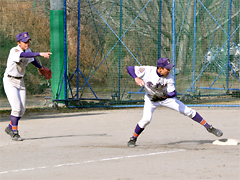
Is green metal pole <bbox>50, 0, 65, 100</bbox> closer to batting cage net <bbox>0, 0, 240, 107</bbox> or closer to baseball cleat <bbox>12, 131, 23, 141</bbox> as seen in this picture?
batting cage net <bbox>0, 0, 240, 107</bbox>

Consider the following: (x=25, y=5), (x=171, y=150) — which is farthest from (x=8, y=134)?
(x=25, y=5)

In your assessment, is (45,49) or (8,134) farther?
(45,49)

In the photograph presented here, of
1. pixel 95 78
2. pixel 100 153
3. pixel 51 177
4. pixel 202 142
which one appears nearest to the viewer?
pixel 51 177

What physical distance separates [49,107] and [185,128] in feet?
16.5

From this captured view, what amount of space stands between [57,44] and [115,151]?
266 inches

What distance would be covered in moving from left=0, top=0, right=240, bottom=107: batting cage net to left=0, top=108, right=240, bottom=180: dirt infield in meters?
2.71

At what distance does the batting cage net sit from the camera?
42.7ft

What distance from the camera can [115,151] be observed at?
691cm

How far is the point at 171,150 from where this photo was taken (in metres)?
6.93

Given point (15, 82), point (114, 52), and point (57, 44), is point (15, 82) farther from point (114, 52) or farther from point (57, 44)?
point (114, 52)

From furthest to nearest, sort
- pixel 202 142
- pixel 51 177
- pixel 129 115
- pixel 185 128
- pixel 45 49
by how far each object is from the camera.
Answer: pixel 45 49 → pixel 129 115 → pixel 185 128 → pixel 202 142 → pixel 51 177

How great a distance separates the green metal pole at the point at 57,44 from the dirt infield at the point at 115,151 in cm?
211

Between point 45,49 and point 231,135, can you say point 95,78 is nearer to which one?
point 45,49

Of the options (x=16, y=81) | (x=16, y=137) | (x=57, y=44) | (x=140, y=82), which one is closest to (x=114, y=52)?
(x=57, y=44)
